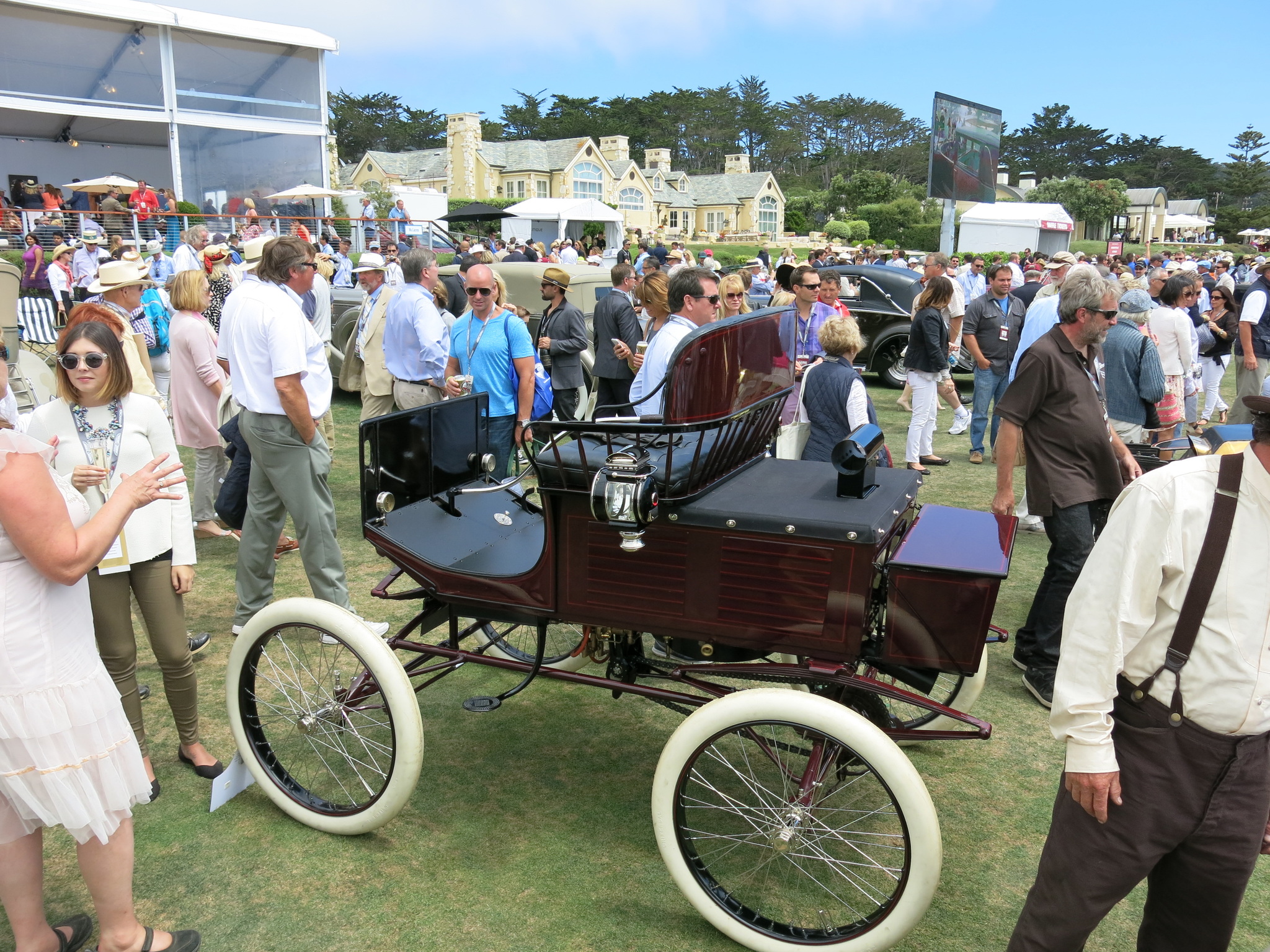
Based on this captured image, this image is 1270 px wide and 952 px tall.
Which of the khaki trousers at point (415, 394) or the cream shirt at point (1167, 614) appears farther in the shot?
the khaki trousers at point (415, 394)

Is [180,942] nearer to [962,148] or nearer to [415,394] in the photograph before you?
[415,394]

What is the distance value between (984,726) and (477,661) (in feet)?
5.97

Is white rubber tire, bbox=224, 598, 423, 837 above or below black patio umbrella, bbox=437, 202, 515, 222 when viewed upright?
below

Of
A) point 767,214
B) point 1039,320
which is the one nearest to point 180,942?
point 1039,320

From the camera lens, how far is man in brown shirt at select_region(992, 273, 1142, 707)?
4.27 m

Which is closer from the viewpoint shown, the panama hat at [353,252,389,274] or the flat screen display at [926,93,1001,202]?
the panama hat at [353,252,389,274]

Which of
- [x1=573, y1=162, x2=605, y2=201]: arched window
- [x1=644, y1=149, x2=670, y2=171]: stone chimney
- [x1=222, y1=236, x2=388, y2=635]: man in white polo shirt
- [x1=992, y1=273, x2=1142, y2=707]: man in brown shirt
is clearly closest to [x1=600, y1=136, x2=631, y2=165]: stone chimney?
[x1=644, y1=149, x2=670, y2=171]: stone chimney

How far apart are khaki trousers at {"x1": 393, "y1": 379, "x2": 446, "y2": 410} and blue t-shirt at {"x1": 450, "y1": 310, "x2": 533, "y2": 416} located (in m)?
0.55

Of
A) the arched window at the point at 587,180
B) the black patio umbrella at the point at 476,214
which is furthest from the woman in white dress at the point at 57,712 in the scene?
the arched window at the point at 587,180

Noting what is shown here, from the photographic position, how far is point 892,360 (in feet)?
43.5

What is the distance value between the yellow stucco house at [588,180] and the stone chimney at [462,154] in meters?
0.05

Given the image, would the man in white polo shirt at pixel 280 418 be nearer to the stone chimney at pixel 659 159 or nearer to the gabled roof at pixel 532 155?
the gabled roof at pixel 532 155

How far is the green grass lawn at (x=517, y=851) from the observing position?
2.90 metres

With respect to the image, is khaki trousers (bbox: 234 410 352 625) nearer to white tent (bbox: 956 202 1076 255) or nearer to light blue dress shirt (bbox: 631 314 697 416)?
light blue dress shirt (bbox: 631 314 697 416)
